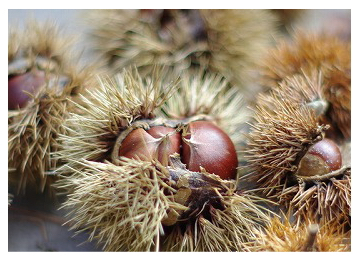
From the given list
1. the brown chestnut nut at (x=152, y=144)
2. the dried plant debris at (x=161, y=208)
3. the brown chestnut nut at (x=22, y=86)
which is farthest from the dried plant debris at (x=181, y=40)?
the dried plant debris at (x=161, y=208)

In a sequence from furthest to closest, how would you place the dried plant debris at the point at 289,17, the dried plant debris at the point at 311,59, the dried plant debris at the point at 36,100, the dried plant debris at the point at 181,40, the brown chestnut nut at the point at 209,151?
the dried plant debris at the point at 289,17 → the dried plant debris at the point at 181,40 → the dried plant debris at the point at 311,59 → the dried plant debris at the point at 36,100 → the brown chestnut nut at the point at 209,151

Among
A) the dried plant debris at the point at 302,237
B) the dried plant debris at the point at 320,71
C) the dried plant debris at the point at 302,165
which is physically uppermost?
the dried plant debris at the point at 320,71

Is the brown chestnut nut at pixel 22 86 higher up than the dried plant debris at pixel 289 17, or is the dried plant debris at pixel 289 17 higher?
the dried plant debris at pixel 289 17

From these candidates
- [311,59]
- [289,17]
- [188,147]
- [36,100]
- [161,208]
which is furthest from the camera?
[289,17]

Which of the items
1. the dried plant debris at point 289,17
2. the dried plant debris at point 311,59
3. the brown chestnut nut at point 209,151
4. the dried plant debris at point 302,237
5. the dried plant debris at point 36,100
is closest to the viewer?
the dried plant debris at point 302,237

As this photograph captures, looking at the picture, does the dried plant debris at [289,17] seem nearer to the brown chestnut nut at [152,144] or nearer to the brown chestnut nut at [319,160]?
the brown chestnut nut at [319,160]

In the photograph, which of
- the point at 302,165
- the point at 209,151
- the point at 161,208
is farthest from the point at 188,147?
the point at 302,165

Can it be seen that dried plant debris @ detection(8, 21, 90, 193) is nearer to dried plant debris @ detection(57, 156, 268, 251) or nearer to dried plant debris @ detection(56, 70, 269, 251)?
dried plant debris @ detection(56, 70, 269, 251)

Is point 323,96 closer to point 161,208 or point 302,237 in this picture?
point 302,237
